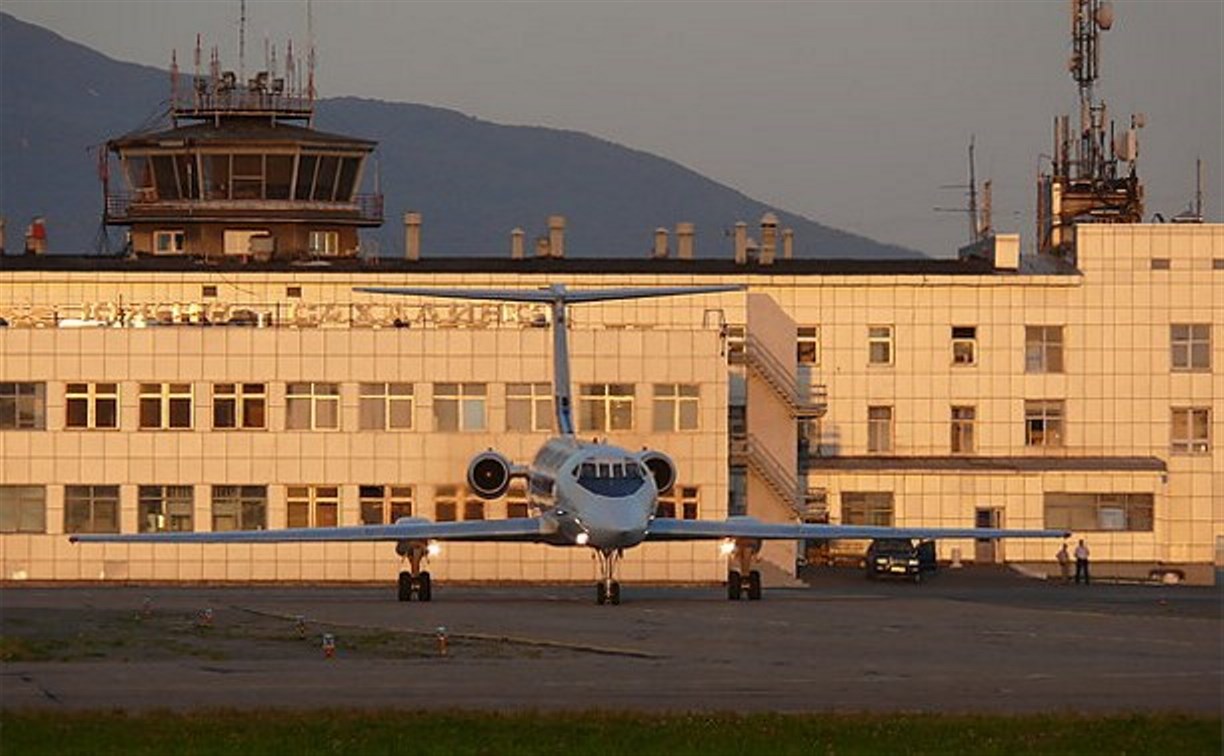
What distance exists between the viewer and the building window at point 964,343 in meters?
99.4

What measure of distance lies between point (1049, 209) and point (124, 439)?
180 feet

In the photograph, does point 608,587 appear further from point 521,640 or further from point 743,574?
point 521,640

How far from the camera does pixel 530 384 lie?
76.9 m

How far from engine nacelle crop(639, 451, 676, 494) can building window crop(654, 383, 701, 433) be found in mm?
10838

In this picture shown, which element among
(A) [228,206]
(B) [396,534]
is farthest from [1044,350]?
(B) [396,534]

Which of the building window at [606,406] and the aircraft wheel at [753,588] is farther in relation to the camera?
the building window at [606,406]

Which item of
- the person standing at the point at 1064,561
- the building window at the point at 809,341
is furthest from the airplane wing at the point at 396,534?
the building window at the point at 809,341

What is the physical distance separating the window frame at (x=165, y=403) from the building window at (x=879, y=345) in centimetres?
3068

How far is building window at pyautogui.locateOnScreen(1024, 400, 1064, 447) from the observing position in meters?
100

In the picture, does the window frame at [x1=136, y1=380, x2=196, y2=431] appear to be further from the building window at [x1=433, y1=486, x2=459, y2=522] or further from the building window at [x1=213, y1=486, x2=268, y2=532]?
the building window at [x1=433, y1=486, x2=459, y2=522]

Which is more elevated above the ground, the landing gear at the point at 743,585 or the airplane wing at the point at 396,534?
the airplane wing at the point at 396,534

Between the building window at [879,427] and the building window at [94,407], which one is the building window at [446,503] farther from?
the building window at [879,427]

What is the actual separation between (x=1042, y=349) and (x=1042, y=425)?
107 inches

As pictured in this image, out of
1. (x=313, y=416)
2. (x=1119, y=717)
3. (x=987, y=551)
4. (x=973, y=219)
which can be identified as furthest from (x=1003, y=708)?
(x=973, y=219)
